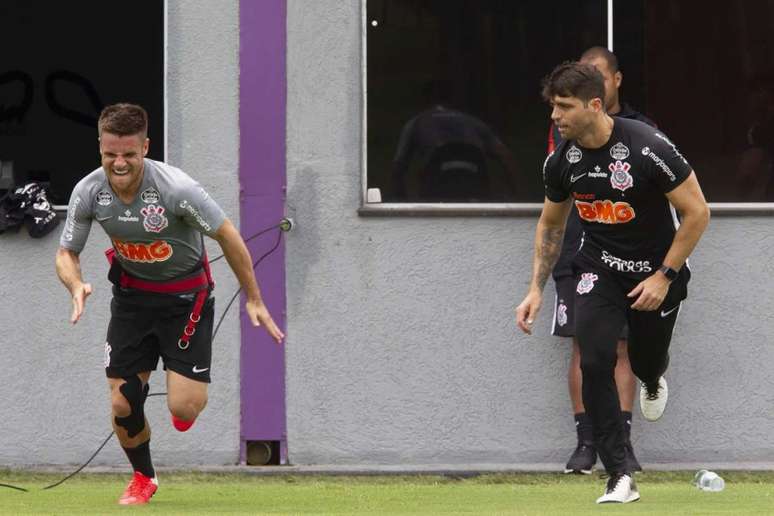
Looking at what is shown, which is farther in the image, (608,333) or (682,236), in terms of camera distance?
(608,333)

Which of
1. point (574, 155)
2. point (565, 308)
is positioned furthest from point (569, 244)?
point (574, 155)

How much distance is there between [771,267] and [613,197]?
2635 mm

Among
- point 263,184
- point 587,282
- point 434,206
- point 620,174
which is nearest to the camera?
point 620,174

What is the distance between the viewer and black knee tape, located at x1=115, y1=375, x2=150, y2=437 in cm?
852

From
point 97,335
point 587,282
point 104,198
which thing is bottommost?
point 97,335

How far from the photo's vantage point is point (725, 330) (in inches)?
415

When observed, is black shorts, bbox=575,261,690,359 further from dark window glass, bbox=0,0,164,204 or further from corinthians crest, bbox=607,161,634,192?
dark window glass, bbox=0,0,164,204

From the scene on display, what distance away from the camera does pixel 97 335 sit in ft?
34.7

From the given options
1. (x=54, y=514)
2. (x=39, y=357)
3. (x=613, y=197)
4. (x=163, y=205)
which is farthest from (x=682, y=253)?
(x=39, y=357)

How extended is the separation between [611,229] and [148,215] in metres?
2.09

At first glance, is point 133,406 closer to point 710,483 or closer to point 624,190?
point 624,190

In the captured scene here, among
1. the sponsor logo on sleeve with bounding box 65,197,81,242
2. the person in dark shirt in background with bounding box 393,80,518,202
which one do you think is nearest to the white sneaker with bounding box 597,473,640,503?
the sponsor logo on sleeve with bounding box 65,197,81,242

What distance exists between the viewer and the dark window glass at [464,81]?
10.6 meters

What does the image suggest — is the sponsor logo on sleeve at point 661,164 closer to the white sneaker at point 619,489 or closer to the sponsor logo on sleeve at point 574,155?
the sponsor logo on sleeve at point 574,155
